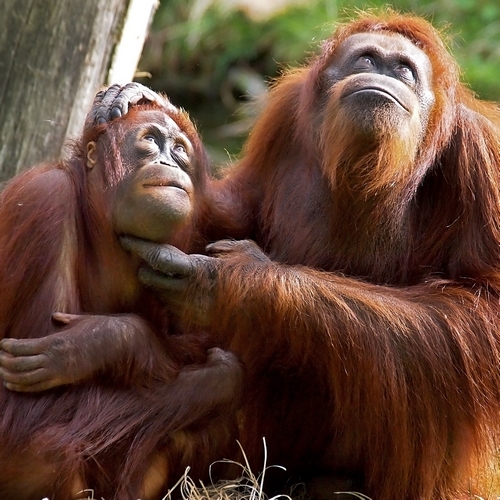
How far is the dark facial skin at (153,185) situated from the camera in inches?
133

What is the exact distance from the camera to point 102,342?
327 centimetres

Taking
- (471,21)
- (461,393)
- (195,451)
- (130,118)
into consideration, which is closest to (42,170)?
(130,118)

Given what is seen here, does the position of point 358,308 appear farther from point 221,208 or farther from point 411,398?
point 221,208

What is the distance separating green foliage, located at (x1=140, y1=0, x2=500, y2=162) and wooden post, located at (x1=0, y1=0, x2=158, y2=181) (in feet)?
12.5

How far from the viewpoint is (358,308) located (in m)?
3.39

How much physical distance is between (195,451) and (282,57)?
212 inches

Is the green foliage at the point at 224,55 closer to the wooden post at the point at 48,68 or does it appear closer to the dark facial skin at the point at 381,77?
the wooden post at the point at 48,68

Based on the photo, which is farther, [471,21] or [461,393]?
[471,21]

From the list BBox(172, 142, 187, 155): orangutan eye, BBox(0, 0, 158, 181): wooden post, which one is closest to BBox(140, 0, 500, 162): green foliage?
BBox(0, 0, 158, 181): wooden post

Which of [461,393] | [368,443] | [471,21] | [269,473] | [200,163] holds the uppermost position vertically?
[471,21]

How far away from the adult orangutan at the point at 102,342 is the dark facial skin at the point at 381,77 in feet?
2.07

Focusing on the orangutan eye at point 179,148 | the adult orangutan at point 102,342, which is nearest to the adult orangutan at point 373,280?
the adult orangutan at point 102,342

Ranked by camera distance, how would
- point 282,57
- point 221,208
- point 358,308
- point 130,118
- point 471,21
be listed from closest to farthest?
1. point 358,308
2. point 130,118
3. point 221,208
4. point 282,57
5. point 471,21

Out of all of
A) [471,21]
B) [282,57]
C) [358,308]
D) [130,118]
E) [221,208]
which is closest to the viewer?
[358,308]
